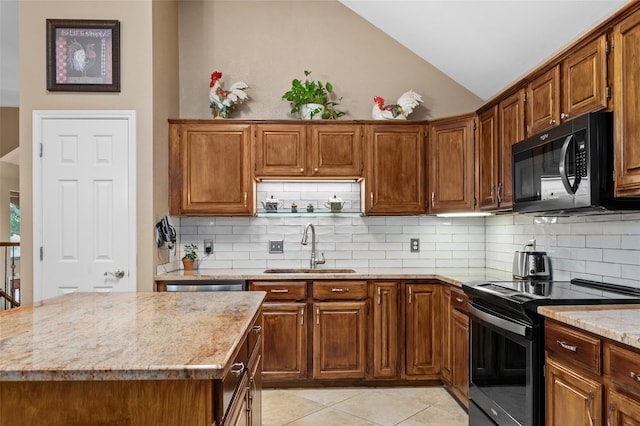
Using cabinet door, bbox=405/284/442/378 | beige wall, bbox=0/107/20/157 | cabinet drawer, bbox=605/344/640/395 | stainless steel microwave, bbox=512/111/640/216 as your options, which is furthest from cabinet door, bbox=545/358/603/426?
beige wall, bbox=0/107/20/157

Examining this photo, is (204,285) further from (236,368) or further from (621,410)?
(621,410)

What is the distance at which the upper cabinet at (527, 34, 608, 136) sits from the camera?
215 centimetres

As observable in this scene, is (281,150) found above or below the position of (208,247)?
above

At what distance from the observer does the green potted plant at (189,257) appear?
4.02 meters

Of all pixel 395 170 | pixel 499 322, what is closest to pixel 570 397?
pixel 499 322

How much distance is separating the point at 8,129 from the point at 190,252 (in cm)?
493

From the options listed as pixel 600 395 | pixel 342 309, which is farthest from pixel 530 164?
pixel 342 309

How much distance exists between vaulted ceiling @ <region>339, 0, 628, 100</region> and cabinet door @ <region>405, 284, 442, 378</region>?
1.84m

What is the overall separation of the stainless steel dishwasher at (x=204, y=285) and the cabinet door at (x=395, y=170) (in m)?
1.25

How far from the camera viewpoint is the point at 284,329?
3.67m

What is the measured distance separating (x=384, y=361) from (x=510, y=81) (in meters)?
2.49

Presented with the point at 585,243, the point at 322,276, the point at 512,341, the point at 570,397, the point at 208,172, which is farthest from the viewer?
the point at 208,172

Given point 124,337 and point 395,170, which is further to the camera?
point 395,170

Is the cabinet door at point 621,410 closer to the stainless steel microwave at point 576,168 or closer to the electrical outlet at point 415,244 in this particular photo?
the stainless steel microwave at point 576,168
